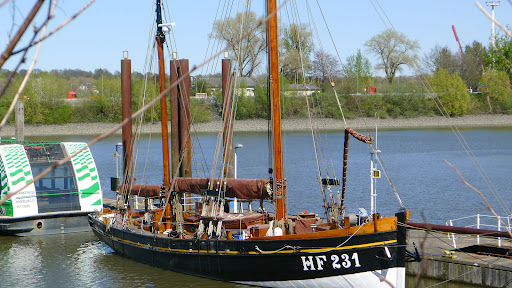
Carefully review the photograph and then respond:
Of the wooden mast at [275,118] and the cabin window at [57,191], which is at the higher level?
the wooden mast at [275,118]

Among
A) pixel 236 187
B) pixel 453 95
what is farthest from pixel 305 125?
pixel 236 187

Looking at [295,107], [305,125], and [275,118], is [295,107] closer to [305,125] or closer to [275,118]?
[305,125]

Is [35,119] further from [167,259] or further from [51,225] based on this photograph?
[167,259]

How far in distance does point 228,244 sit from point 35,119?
92.6m

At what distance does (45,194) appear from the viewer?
93.6 ft

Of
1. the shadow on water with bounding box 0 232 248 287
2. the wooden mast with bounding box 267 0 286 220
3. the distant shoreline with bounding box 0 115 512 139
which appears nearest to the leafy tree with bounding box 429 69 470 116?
the distant shoreline with bounding box 0 115 512 139

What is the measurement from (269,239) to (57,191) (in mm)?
14455

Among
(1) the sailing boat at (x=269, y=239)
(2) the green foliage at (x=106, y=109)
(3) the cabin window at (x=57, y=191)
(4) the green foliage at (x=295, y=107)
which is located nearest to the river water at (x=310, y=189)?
(1) the sailing boat at (x=269, y=239)

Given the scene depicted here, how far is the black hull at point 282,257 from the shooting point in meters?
16.5

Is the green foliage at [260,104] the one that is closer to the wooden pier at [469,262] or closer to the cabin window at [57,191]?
the cabin window at [57,191]

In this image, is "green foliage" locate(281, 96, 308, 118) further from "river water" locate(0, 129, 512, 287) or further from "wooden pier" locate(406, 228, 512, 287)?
"wooden pier" locate(406, 228, 512, 287)

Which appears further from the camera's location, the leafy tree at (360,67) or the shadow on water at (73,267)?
the leafy tree at (360,67)

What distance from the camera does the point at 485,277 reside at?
59.3 ft

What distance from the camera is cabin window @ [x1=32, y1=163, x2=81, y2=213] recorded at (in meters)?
28.6
